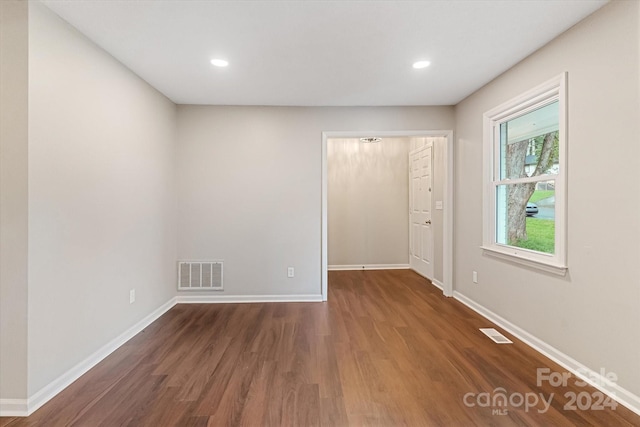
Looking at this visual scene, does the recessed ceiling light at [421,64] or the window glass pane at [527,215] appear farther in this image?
the recessed ceiling light at [421,64]

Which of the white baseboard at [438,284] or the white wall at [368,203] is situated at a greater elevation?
the white wall at [368,203]

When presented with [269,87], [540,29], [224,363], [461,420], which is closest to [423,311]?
[461,420]

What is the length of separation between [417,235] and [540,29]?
3.60 meters

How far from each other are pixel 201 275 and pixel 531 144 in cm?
390

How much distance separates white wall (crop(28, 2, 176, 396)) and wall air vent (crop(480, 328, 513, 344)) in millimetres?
3392

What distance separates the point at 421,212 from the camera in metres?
5.10

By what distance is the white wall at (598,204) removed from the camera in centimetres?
173

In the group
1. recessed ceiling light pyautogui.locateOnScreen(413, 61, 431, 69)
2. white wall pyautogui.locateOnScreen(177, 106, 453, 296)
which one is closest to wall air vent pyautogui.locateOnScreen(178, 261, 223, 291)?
white wall pyautogui.locateOnScreen(177, 106, 453, 296)

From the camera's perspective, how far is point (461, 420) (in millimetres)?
1647

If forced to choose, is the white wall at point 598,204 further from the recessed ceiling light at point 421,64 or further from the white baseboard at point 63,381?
the white baseboard at point 63,381

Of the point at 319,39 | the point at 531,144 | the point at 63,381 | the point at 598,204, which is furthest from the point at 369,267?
the point at 63,381

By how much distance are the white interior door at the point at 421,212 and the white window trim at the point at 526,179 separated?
1.51 m

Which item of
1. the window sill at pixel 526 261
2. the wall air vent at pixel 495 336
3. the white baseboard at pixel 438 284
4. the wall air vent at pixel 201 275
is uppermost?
the window sill at pixel 526 261
